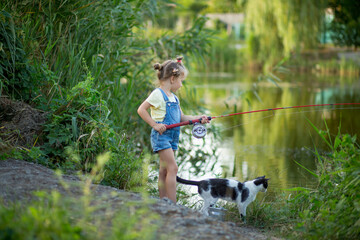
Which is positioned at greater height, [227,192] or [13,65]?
[13,65]

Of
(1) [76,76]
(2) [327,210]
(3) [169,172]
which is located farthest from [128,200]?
(1) [76,76]

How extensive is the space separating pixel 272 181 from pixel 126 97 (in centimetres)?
208

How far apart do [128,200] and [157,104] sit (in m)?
1.20

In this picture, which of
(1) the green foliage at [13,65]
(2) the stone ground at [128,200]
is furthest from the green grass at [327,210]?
(1) the green foliage at [13,65]

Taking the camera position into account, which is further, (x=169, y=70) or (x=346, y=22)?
(x=346, y=22)

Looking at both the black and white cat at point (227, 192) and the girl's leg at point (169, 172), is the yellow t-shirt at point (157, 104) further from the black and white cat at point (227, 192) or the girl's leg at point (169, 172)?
the black and white cat at point (227, 192)

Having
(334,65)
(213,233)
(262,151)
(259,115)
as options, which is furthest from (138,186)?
(334,65)

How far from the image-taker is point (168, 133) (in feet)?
13.4

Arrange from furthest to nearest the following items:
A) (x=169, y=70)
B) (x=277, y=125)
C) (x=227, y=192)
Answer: (x=277, y=125), (x=169, y=70), (x=227, y=192)

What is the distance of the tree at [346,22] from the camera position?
17.6 meters

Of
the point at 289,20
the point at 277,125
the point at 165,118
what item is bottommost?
the point at 277,125

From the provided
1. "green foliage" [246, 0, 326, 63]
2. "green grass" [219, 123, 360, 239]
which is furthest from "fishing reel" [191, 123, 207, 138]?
"green foliage" [246, 0, 326, 63]

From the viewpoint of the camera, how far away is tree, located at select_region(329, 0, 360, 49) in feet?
57.7

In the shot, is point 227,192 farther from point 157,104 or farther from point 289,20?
point 289,20
